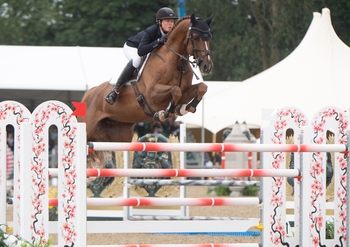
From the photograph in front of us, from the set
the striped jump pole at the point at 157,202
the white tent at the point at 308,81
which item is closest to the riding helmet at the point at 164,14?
the striped jump pole at the point at 157,202

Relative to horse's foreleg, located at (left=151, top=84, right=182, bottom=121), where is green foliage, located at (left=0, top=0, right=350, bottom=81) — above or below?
above

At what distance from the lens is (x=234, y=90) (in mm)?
13211

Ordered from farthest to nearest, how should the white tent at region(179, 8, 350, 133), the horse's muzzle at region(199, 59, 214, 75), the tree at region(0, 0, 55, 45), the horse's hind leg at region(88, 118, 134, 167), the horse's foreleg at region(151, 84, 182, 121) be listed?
the tree at region(0, 0, 55, 45) < the white tent at region(179, 8, 350, 133) < the horse's hind leg at region(88, 118, 134, 167) < the horse's foreleg at region(151, 84, 182, 121) < the horse's muzzle at region(199, 59, 214, 75)

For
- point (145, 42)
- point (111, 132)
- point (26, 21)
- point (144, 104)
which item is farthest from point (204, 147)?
point (26, 21)

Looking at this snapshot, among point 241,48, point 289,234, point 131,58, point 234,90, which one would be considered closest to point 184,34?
point 131,58

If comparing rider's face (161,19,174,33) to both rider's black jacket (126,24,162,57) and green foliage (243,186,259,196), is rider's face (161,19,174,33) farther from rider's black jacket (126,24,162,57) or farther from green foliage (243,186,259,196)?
green foliage (243,186,259,196)

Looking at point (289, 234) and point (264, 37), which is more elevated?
point (264, 37)

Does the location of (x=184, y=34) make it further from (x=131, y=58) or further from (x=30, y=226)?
(x=30, y=226)

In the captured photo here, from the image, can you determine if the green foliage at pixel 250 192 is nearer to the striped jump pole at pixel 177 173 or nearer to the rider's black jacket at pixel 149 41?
the rider's black jacket at pixel 149 41

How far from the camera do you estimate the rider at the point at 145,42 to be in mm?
6219

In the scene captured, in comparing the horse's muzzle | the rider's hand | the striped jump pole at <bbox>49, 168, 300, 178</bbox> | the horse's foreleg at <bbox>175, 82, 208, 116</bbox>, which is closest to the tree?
the rider's hand

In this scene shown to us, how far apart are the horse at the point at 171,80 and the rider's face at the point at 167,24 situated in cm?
16

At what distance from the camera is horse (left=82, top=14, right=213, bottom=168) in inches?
228

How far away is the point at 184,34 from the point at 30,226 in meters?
2.48
